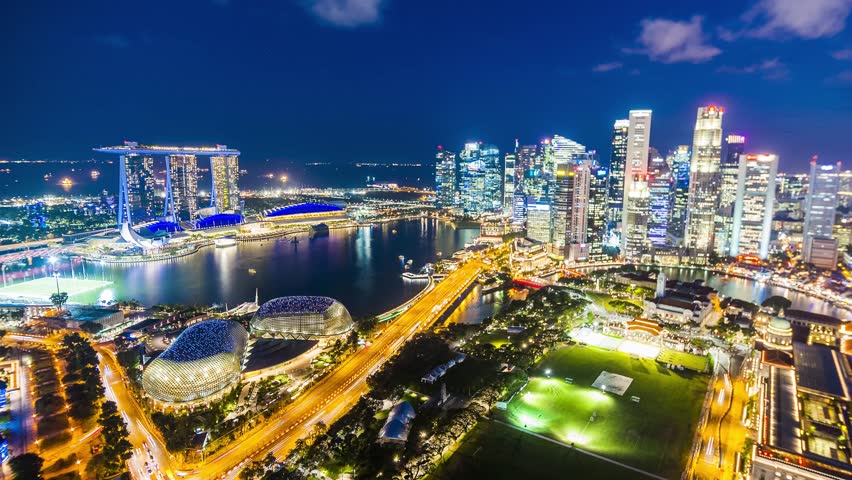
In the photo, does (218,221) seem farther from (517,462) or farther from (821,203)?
(821,203)

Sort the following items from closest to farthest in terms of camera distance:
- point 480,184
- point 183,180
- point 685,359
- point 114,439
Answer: point 114,439
point 685,359
point 183,180
point 480,184

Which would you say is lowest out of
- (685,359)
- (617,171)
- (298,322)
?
(685,359)

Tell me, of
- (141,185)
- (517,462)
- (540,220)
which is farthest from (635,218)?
(141,185)

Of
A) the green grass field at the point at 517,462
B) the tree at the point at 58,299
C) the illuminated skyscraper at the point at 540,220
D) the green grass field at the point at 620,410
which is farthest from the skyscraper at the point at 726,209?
the tree at the point at 58,299

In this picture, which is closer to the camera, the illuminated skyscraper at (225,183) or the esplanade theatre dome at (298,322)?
the esplanade theatre dome at (298,322)

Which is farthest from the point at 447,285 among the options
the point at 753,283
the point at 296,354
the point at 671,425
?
the point at 753,283

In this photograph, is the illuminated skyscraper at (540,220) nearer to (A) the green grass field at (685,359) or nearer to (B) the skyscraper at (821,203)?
(B) the skyscraper at (821,203)
